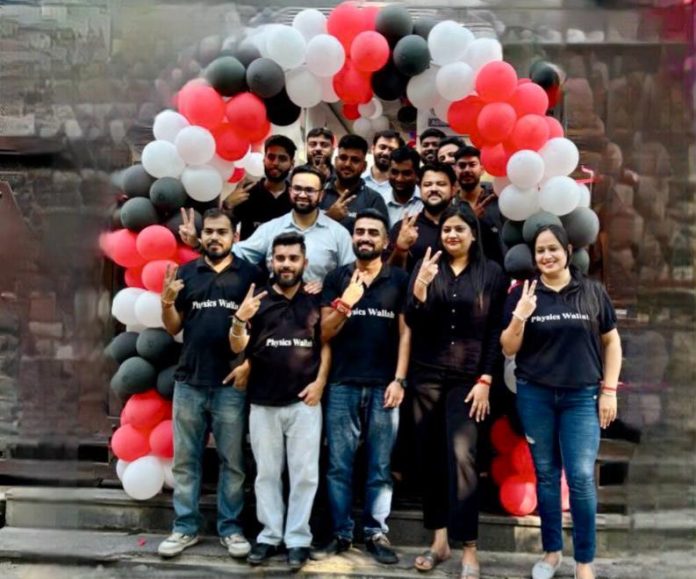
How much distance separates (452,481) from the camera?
3.35 metres

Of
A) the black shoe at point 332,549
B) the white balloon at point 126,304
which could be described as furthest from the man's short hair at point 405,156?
the black shoe at point 332,549

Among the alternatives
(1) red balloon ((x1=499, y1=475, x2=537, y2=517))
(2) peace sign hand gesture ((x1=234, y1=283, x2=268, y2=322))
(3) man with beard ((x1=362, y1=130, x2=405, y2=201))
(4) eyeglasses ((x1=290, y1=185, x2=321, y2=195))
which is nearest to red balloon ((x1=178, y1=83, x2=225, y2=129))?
(4) eyeglasses ((x1=290, y1=185, x2=321, y2=195))

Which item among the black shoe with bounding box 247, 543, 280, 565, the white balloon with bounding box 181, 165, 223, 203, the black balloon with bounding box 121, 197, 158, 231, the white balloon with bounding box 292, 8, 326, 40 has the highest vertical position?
the white balloon with bounding box 292, 8, 326, 40

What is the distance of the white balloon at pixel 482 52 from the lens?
12.0 ft

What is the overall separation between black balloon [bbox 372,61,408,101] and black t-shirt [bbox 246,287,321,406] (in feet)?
4.12

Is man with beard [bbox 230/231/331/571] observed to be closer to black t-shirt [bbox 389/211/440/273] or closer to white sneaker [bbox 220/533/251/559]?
white sneaker [bbox 220/533/251/559]

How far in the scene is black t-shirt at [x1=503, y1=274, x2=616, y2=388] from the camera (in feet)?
10.5

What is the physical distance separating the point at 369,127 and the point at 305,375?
2.59 metres

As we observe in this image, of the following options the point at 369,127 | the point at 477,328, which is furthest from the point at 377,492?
the point at 369,127

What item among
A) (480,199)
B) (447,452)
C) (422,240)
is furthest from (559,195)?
(447,452)

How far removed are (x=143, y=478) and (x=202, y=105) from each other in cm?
201

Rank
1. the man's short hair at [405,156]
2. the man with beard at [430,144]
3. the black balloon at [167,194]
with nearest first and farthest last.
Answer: the black balloon at [167,194], the man's short hair at [405,156], the man with beard at [430,144]

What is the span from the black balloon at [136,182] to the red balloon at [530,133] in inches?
77.3

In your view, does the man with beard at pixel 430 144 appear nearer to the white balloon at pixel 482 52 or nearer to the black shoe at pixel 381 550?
the white balloon at pixel 482 52
